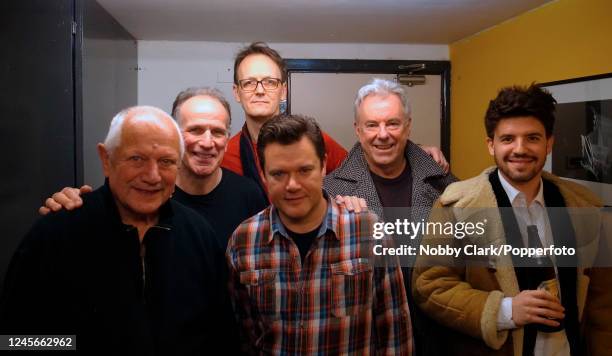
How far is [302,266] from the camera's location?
0.98 meters

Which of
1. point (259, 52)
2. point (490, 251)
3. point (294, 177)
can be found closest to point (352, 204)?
point (294, 177)

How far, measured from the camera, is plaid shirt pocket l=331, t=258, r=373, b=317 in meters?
0.99

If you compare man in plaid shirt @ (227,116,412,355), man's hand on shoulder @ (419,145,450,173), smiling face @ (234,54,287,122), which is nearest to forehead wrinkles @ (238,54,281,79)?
smiling face @ (234,54,287,122)

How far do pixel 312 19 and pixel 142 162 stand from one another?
1.00 m

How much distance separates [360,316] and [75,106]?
1071 millimetres

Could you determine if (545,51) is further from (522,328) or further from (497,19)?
(522,328)

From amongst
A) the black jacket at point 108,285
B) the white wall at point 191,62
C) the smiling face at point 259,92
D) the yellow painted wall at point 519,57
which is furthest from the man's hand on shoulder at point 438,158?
the black jacket at point 108,285

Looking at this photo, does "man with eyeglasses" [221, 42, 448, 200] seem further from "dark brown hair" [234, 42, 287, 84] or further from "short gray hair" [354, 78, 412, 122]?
"short gray hair" [354, 78, 412, 122]

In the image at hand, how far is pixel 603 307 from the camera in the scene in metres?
1.07

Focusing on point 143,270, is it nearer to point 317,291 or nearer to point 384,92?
point 317,291

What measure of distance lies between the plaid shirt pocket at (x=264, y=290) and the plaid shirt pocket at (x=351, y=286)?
13 cm

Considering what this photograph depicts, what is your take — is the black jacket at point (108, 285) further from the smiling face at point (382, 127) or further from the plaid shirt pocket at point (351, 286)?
the smiling face at point (382, 127)

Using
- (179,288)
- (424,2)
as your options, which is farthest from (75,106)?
(424,2)

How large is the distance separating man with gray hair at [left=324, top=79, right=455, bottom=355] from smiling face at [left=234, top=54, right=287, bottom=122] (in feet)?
0.81
